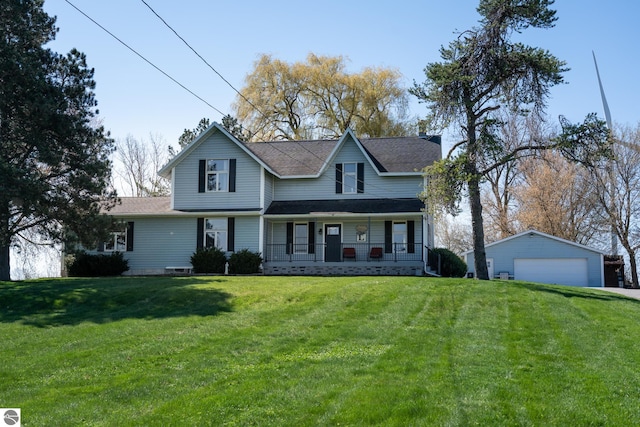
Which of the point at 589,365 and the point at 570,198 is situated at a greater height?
the point at 570,198

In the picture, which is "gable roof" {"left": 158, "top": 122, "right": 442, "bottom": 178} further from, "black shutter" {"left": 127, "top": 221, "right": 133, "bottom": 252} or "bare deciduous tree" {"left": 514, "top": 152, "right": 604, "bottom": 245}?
"bare deciduous tree" {"left": 514, "top": 152, "right": 604, "bottom": 245}

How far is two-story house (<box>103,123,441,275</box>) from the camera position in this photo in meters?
26.4

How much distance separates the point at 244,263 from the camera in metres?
25.3

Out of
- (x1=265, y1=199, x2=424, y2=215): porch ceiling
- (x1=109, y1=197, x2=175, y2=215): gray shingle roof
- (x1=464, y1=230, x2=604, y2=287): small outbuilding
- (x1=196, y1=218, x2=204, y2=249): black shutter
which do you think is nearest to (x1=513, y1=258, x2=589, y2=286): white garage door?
(x1=464, y1=230, x2=604, y2=287): small outbuilding

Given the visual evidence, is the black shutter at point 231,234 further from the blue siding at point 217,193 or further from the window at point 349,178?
the window at point 349,178

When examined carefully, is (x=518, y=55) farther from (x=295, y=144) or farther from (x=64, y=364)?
(x=64, y=364)

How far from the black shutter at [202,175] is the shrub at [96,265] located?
4850mm

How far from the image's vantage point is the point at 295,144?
31.3 metres

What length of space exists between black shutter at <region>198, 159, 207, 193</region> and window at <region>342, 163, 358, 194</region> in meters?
6.51

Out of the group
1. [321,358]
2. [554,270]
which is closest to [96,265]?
[321,358]

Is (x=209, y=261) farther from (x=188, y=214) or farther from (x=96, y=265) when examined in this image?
(x=96, y=265)

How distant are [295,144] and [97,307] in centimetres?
1808

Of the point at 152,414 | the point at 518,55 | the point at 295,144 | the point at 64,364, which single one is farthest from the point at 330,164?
the point at 152,414

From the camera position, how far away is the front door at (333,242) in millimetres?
26953
